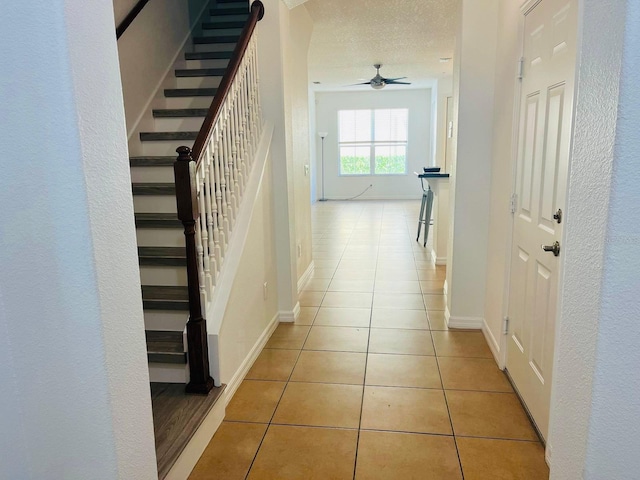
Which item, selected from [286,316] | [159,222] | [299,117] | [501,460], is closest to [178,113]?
[299,117]

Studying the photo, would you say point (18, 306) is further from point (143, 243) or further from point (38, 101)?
point (143, 243)

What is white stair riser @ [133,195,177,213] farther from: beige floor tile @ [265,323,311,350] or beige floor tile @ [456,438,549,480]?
beige floor tile @ [456,438,549,480]

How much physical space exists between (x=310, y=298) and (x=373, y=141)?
826cm

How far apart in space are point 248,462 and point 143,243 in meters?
1.59

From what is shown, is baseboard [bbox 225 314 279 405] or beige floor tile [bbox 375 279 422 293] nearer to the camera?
baseboard [bbox 225 314 279 405]

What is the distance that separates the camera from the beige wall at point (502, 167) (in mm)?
2645

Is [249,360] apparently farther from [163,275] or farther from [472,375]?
[472,375]

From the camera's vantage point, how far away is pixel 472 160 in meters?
3.21

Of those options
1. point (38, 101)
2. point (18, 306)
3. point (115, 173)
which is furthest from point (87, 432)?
point (38, 101)

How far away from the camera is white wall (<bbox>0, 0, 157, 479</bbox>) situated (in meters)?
1.04

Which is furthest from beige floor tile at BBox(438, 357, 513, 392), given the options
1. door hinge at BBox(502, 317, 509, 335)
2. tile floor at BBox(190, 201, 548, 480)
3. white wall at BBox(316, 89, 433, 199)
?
white wall at BBox(316, 89, 433, 199)

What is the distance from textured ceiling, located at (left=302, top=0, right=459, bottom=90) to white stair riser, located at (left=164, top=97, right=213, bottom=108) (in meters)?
1.14

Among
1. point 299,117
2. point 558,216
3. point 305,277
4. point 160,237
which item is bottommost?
point 305,277

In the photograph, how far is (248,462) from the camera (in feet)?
6.77
